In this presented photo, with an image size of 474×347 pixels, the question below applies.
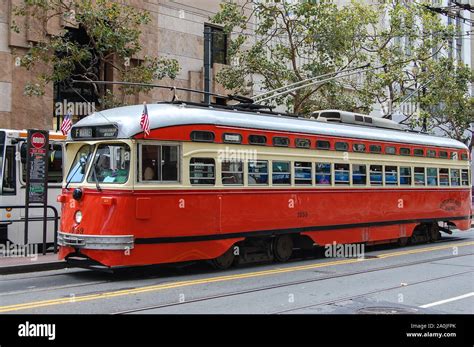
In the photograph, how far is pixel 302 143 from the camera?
13.8m

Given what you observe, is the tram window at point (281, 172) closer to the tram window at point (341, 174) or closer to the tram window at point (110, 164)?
the tram window at point (341, 174)

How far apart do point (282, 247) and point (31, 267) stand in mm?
5620

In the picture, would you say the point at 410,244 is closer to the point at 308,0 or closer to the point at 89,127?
the point at 308,0

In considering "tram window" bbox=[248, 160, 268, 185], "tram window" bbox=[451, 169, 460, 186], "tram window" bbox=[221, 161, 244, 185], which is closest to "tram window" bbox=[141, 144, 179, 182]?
"tram window" bbox=[221, 161, 244, 185]

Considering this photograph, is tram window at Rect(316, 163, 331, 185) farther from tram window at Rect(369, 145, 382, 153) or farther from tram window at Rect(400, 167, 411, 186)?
tram window at Rect(400, 167, 411, 186)

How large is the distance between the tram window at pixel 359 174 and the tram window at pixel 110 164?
6.76 m

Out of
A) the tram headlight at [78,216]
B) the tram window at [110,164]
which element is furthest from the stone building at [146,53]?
the tram headlight at [78,216]

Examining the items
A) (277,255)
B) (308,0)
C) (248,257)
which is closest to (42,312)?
(248,257)

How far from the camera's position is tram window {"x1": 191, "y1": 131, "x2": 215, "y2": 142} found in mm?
11656

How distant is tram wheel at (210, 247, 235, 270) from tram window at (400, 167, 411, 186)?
22.5ft

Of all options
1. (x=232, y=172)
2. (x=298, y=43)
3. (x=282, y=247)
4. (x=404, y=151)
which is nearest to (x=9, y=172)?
(x=232, y=172)

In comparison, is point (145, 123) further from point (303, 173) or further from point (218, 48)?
point (218, 48)

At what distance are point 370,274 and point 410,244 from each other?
6738mm

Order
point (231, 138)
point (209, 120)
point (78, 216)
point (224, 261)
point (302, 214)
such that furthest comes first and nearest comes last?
point (302, 214) < point (224, 261) < point (231, 138) < point (209, 120) < point (78, 216)
